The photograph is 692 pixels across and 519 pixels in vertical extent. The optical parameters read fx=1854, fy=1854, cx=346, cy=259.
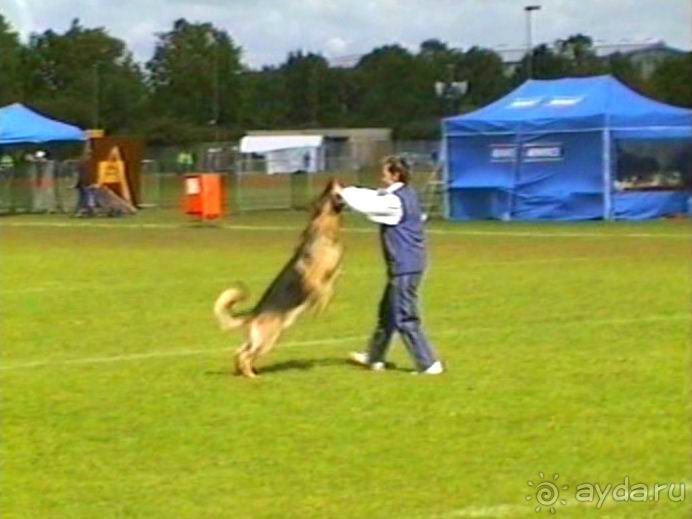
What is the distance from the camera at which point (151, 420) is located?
41.7 ft

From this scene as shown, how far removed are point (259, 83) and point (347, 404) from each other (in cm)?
8787

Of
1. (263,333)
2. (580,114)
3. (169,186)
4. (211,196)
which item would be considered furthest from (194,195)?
(263,333)

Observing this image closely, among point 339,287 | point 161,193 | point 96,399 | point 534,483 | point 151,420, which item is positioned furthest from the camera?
point 161,193

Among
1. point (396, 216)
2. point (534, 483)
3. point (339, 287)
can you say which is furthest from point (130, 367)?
point (339, 287)

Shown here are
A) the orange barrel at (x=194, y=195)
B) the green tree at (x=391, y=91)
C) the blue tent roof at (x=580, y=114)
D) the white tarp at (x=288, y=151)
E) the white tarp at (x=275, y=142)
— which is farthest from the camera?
the green tree at (x=391, y=91)

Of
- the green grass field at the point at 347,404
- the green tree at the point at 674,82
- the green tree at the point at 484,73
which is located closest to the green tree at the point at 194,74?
the green tree at the point at 484,73

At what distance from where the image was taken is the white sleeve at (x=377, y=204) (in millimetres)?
14547

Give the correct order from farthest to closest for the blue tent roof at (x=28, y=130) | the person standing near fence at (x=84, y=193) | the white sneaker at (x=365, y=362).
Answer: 1. the blue tent roof at (x=28, y=130)
2. the person standing near fence at (x=84, y=193)
3. the white sneaker at (x=365, y=362)

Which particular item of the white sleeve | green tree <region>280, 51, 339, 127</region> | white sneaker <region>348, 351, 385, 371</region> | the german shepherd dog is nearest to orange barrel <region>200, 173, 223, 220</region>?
white sneaker <region>348, 351, 385, 371</region>

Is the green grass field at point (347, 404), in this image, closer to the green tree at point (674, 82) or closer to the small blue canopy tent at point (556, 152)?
the small blue canopy tent at point (556, 152)

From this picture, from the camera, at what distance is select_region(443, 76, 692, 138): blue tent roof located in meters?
44.0

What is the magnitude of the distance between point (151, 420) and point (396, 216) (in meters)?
3.01

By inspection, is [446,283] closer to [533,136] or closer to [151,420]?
[151,420]

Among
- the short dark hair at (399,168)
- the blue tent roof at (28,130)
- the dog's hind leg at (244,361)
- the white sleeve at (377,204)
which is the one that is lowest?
the dog's hind leg at (244,361)
